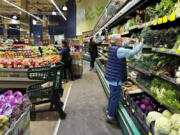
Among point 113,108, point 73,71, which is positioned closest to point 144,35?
point 113,108

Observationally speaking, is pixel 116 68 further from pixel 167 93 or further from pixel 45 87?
pixel 45 87

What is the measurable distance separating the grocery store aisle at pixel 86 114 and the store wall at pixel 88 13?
32.2 feet

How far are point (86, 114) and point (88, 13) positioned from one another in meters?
13.1

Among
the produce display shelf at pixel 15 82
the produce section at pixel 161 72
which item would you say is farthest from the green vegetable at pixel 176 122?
the produce display shelf at pixel 15 82

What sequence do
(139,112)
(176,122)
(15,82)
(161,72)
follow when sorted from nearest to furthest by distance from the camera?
1. (176,122)
2. (161,72)
3. (139,112)
4. (15,82)

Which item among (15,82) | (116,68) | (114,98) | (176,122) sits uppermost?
(116,68)

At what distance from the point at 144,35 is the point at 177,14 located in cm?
68

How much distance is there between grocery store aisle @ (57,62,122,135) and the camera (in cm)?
288

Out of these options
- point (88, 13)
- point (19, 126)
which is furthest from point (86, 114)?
point (88, 13)

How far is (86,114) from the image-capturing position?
356cm

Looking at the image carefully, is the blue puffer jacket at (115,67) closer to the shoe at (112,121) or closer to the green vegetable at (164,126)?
the shoe at (112,121)

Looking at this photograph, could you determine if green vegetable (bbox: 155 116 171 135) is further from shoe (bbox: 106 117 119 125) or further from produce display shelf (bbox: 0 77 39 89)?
produce display shelf (bbox: 0 77 39 89)

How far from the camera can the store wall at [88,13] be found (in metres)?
13.4

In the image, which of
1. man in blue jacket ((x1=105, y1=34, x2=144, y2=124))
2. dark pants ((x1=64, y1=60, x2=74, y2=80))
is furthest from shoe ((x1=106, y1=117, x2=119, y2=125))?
dark pants ((x1=64, y1=60, x2=74, y2=80))
